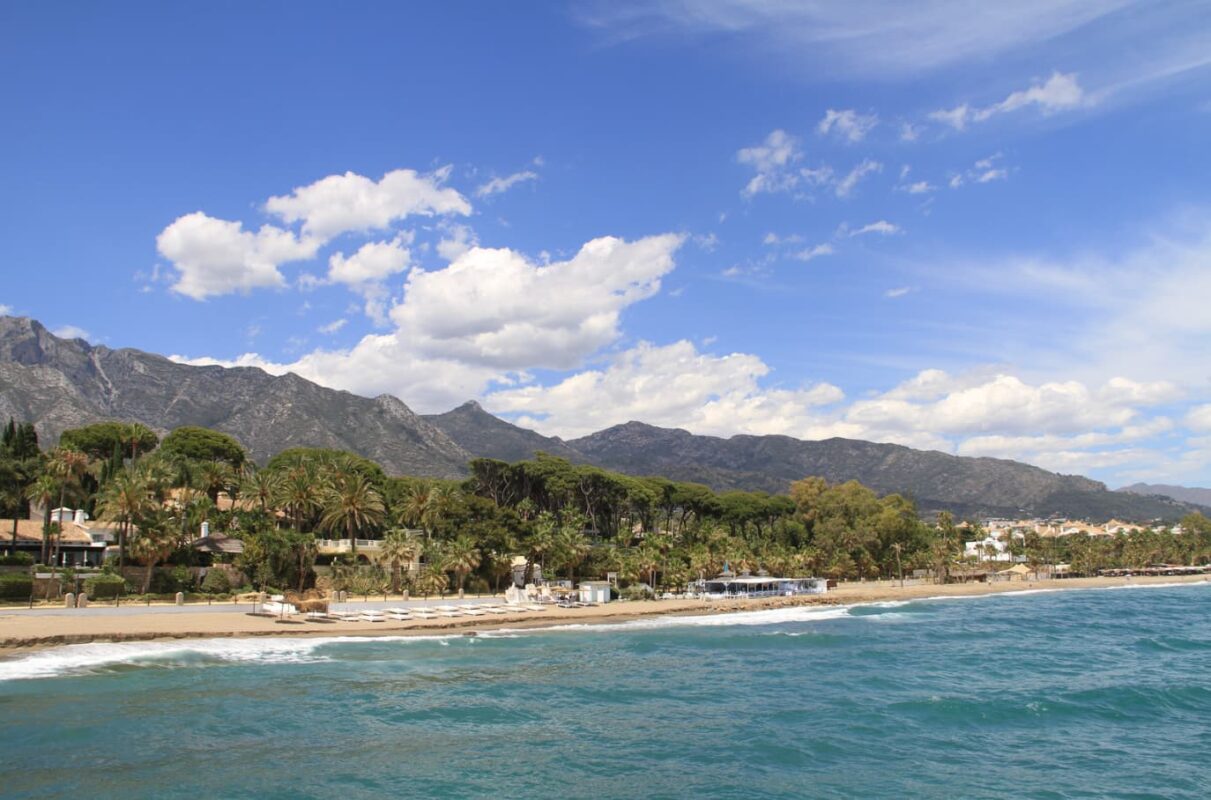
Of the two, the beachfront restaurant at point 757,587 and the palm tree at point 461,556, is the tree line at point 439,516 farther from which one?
the beachfront restaurant at point 757,587

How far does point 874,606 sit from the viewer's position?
72.8 m

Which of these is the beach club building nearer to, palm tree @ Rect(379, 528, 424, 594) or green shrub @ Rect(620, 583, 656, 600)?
palm tree @ Rect(379, 528, 424, 594)

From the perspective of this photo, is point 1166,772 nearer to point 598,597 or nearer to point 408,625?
point 408,625

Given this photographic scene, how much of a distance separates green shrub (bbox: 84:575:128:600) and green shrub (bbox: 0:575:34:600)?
2.58m

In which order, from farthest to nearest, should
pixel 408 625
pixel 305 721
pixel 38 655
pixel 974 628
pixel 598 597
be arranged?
Answer: pixel 598 597
pixel 974 628
pixel 408 625
pixel 38 655
pixel 305 721

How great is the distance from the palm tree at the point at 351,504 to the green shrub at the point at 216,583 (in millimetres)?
10230

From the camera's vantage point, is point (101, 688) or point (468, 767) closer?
point (468, 767)

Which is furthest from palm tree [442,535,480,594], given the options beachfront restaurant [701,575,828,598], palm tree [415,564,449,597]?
beachfront restaurant [701,575,828,598]

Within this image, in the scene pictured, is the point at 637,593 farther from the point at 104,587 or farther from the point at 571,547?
the point at 104,587

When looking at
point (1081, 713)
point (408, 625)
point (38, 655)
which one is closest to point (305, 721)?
point (38, 655)

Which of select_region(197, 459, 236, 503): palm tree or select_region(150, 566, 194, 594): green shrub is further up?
select_region(197, 459, 236, 503): palm tree

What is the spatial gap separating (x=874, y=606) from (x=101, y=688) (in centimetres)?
6068

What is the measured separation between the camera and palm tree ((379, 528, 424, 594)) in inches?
2235

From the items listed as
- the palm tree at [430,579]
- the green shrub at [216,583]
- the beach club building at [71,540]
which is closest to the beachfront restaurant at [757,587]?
the palm tree at [430,579]
